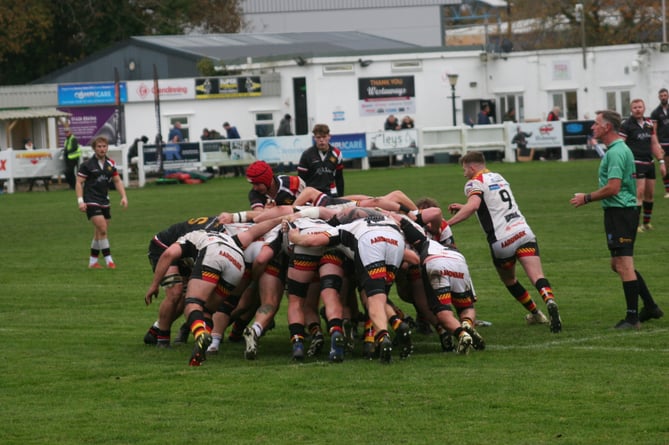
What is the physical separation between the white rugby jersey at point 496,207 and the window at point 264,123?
4003 cm

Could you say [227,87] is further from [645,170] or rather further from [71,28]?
[645,170]

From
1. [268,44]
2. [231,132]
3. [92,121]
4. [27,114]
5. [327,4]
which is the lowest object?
[231,132]

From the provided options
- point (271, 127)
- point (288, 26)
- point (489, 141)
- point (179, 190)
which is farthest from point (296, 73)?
point (288, 26)

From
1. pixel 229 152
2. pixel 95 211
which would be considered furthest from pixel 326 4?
pixel 95 211

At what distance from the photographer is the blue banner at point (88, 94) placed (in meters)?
51.1

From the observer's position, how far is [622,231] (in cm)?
1220

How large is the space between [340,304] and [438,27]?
7212cm

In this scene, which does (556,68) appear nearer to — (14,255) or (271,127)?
(271,127)

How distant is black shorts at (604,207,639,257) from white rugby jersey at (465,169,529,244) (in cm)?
108

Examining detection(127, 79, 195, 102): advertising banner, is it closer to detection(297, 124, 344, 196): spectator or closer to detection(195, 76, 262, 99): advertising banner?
detection(195, 76, 262, 99): advertising banner

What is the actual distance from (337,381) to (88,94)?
141 feet

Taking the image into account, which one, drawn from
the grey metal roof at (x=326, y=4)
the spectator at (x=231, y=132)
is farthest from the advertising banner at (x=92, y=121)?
the grey metal roof at (x=326, y=4)

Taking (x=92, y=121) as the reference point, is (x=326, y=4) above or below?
above

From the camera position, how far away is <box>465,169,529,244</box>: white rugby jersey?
12977 mm
